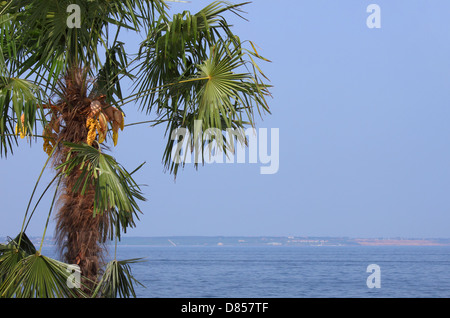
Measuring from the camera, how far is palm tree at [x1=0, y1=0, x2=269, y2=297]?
5.27 metres

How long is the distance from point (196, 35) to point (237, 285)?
33461mm

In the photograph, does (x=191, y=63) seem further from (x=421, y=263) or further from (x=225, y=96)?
(x=421, y=263)

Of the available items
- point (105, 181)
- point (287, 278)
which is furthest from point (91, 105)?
point (287, 278)

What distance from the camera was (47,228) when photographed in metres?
5.64

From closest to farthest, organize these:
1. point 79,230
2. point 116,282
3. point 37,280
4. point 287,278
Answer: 1. point 37,280
2. point 116,282
3. point 79,230
4. point 287,278

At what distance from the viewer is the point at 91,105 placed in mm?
5742

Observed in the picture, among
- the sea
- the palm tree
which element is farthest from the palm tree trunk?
the sea

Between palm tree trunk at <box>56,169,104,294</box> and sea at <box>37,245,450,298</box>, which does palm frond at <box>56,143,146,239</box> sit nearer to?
palm tree trunk at <box>56,169,104,294</box>

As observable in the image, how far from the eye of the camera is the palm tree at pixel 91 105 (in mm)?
5266

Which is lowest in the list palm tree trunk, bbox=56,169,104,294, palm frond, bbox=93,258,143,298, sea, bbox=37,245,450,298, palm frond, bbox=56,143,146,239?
sea, bbox=37,245,450,298

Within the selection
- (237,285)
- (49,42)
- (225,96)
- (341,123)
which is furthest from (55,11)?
(341,123)

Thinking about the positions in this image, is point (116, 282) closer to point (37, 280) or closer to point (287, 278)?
point (37, 280)

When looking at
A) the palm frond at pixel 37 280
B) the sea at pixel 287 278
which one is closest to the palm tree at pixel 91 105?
the palm frond at pixel 37 280

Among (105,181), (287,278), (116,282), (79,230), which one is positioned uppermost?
(105,181)
